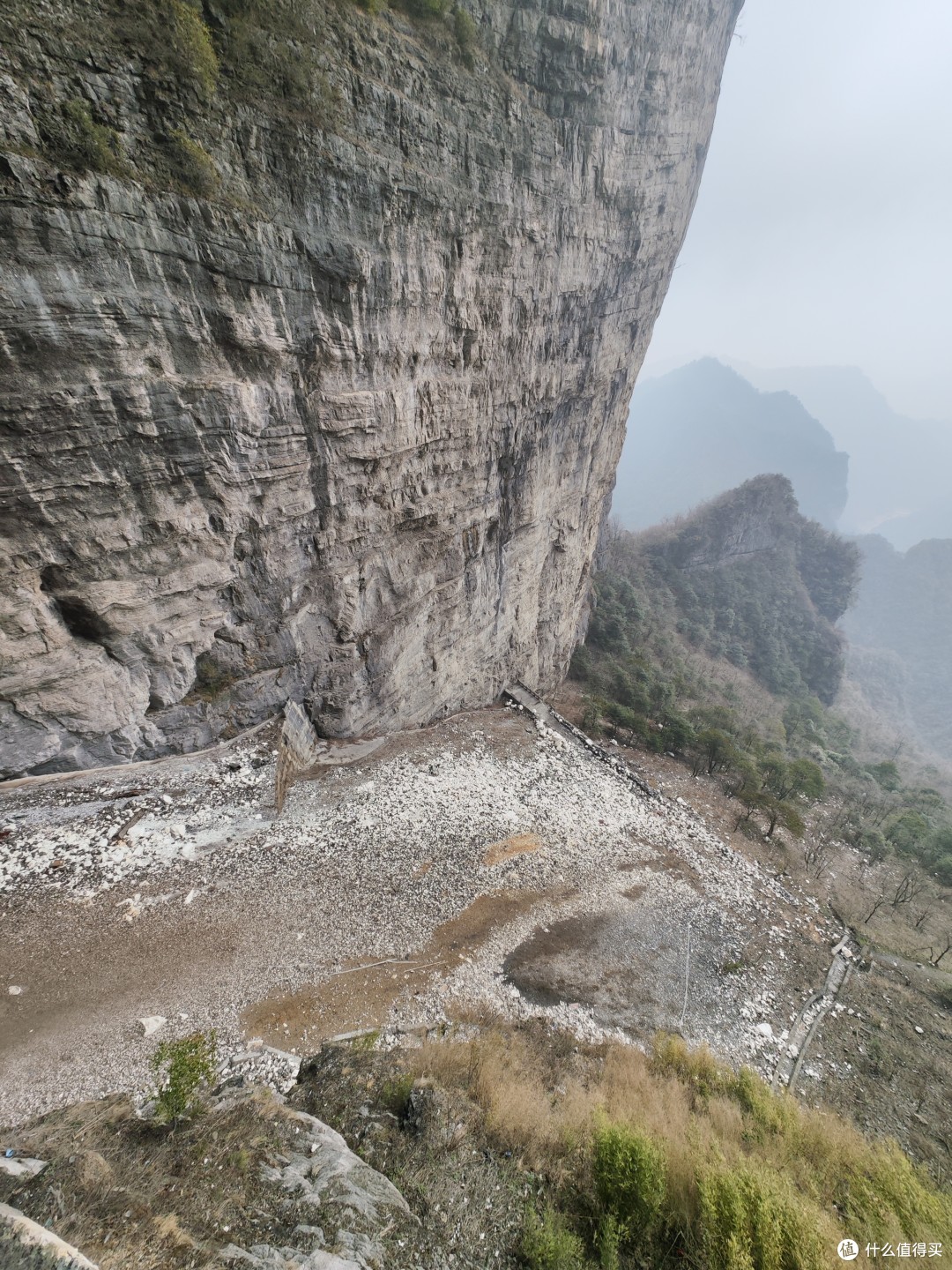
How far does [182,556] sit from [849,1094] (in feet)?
60.1

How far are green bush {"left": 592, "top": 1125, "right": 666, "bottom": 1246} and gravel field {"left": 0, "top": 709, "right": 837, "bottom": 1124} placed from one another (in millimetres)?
4400

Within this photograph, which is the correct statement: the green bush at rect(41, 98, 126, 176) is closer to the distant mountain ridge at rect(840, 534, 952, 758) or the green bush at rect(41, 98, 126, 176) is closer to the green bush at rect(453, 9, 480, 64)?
the green bush at rect(453, 9, 480, 64)

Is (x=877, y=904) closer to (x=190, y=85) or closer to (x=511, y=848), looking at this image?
(x=511, y=848)

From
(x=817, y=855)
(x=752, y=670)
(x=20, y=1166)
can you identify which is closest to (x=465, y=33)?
(x=20, y=1166)

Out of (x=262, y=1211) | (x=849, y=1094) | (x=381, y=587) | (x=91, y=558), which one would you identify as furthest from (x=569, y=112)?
(x=849, y=1094)

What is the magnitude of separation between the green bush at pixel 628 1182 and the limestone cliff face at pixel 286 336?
11237 millimetres

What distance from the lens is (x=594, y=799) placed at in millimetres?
16906

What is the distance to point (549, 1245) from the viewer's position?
550 cm

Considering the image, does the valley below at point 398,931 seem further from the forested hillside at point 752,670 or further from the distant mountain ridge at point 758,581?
the distant mountain ridge at point 758,581

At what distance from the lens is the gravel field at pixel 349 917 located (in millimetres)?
8688

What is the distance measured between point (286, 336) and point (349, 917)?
12.5 meters

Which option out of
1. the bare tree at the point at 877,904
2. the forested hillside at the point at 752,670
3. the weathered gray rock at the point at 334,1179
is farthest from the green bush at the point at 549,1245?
the forested hillside at the point at 752,670

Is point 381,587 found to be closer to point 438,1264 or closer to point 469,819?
point 469,819

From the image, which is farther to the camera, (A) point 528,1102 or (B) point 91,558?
(B) point 91,558
